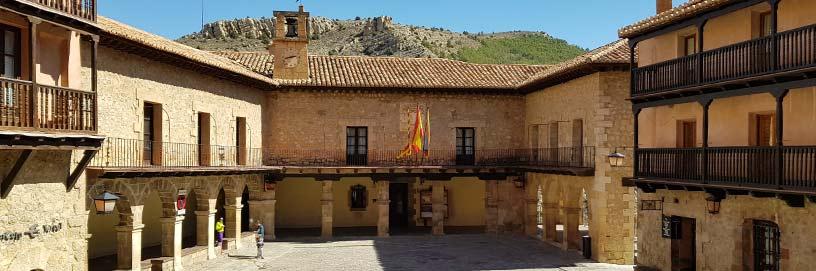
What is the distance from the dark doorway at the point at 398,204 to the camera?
1356 inches

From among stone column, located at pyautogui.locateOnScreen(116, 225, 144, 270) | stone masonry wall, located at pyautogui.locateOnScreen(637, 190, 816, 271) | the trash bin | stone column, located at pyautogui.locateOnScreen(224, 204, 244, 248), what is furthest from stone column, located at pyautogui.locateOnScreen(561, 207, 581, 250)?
stone column, located at pyautogui.locateOnScreen(116, 225, 144, 270)

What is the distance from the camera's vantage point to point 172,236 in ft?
66.9

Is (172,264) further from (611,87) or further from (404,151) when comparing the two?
(611,87)

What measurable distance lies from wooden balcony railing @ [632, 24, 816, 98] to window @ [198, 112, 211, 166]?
13.3m

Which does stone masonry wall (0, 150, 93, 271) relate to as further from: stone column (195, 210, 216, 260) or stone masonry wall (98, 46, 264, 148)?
stone column (195, 210, 216, 260)

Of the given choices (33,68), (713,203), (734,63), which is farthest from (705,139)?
(33,68)

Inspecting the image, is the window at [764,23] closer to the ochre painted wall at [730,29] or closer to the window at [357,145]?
the ochre painted wall at [730,29]

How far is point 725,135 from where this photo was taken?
53.4 ft

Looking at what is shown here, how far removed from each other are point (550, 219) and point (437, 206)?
499cm

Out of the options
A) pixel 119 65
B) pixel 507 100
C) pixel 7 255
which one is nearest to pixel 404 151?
pixel 507 100

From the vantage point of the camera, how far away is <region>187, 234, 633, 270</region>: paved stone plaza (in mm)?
21938

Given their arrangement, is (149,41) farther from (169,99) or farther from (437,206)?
(437,206)

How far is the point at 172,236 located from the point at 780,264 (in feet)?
50.4

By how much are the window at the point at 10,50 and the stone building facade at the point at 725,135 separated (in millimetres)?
13737
